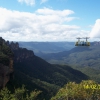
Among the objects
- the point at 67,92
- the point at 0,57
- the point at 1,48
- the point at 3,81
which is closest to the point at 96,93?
the point at 67,92

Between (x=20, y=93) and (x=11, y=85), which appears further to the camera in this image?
(x=11, y=85)

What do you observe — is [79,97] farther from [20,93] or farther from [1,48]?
[1,48]

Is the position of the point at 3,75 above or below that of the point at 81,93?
above

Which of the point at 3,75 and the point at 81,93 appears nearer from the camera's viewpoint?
the point at 81,93

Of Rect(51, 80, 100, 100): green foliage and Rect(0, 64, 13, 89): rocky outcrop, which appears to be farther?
Rect(0, 64, 13, 89): rocky outcrop

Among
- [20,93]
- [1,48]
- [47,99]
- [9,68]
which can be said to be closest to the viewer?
[20,93]

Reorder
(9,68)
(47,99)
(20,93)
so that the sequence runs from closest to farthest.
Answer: (20,93), (9,68), (47,99)

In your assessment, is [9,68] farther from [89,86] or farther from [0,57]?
[89,86]

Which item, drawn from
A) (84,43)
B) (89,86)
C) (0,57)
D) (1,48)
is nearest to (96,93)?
(89,86)

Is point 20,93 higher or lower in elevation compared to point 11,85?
higher

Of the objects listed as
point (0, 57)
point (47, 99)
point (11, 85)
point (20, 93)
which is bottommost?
point (47, 99)

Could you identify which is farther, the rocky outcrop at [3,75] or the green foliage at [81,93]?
the rocky outcrop at [3,75]
